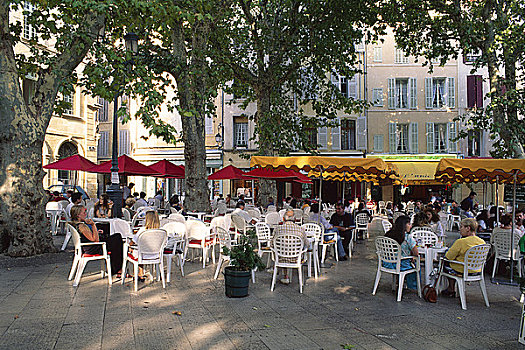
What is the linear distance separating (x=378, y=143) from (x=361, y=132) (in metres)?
1.29

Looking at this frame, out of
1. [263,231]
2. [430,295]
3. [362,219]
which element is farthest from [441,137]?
[430,295]

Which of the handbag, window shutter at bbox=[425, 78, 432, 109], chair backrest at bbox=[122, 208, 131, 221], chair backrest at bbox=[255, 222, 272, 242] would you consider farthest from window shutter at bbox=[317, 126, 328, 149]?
the handbag

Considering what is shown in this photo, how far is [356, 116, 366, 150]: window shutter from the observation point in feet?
92.0

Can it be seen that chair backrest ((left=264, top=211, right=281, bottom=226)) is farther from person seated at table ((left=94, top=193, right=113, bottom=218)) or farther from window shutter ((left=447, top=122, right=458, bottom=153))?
window shutter ((left=447, top=122, right=458, bottom=153))

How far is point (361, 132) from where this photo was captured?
28.2 meters

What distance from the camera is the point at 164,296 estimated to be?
636 centimetres

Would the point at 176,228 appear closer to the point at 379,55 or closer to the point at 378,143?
the point at 378,143

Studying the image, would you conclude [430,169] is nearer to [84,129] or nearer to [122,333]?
[84,129]

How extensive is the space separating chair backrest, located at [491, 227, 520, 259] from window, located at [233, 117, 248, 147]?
819 inches

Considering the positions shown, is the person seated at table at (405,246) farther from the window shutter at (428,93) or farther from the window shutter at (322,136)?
the window shutter at (428,93)

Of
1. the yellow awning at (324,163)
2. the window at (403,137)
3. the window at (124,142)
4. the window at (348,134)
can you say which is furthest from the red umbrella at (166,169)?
the window at (403,137)

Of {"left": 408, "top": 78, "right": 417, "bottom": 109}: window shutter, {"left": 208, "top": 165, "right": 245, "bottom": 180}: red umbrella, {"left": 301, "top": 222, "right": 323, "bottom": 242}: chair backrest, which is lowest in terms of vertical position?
{"left": 301, "top": 222, "right": 323, "bottom": 242}: chair backrest

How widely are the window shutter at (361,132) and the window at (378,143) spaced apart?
71 cm

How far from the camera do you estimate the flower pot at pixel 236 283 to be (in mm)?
6207
